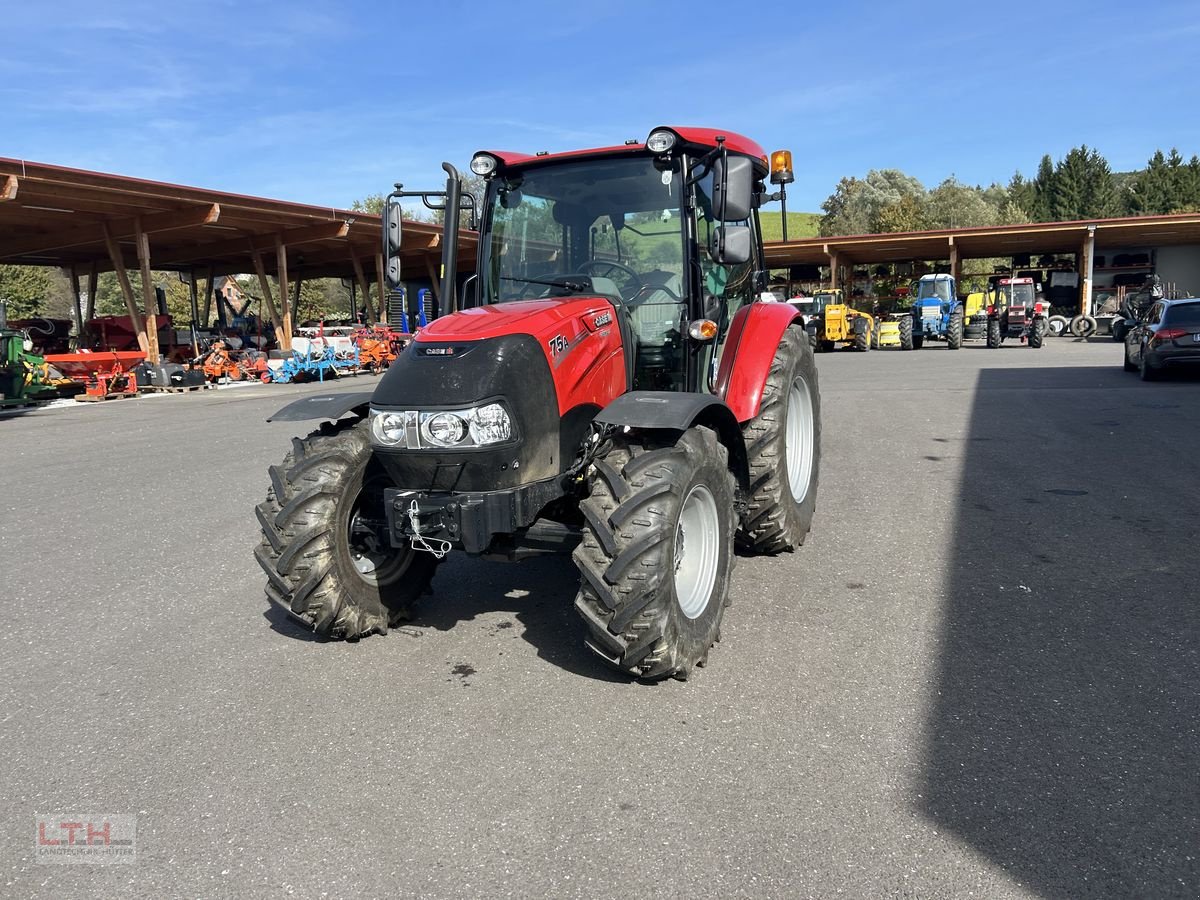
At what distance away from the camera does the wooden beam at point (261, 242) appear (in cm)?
2522

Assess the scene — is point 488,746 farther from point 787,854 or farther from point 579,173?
point 579,173

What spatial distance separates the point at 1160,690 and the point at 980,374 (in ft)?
51.6

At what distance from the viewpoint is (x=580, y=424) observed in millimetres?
4039

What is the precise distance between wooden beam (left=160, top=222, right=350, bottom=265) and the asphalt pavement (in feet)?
66.4

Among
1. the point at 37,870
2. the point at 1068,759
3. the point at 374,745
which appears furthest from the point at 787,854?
the point at 37,870

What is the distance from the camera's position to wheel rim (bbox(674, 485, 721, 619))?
396cm

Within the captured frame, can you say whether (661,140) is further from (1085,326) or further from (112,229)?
(1085,326)

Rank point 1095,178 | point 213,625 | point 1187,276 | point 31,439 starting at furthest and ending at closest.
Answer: point 1095,178 < point 1187,276 < point 31,439 < point 213,625

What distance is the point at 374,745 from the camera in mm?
3281

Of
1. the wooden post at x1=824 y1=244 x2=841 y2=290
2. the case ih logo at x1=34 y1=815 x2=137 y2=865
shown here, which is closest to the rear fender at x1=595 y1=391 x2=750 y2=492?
the case ih logo at x1=34 y1=815 x2=137 y2=865

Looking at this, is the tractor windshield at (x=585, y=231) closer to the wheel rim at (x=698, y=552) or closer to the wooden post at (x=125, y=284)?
the wheel rim at (x=698, y=552)

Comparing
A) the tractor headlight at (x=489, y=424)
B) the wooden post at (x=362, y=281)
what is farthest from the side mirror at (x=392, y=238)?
the wooden post at (x=362, y=281)

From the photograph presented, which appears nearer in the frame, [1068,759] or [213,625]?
[1068,759]

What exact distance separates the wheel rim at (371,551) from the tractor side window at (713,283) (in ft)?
6.38
